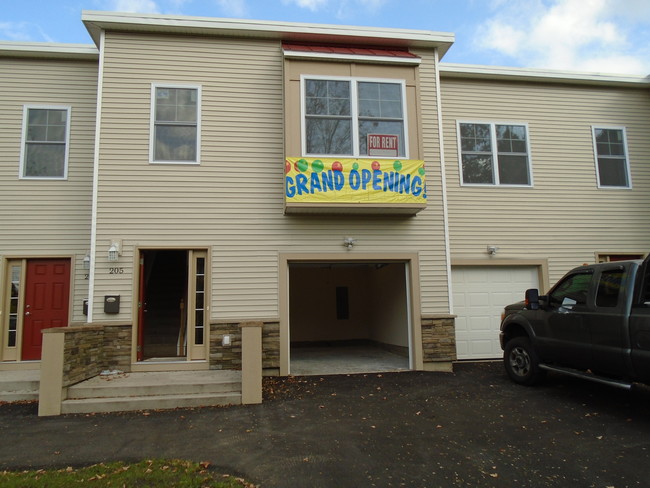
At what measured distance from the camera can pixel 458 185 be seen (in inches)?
391

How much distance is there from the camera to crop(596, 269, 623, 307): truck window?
226 inches

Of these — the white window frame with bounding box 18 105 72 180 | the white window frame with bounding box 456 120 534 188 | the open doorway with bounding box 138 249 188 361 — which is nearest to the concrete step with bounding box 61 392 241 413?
the open doorway with bounding box 138 249 188 361

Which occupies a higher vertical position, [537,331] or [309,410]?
[537,331]

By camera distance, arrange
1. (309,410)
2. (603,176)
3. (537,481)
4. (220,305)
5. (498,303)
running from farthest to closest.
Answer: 1. (603,176)
2. (498,303)
3. (220,305)
4. (309,410)
5. (537,481)

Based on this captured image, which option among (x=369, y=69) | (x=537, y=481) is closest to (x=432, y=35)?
(x=369, y=69)

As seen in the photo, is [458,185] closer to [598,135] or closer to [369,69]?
[369,69]

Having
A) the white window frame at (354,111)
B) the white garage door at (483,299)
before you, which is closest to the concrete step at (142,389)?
the white window frame at (354,111)

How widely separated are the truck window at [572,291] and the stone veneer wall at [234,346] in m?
4.66

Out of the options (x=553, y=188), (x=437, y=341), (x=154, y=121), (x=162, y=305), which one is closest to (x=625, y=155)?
(x=553, y=188)

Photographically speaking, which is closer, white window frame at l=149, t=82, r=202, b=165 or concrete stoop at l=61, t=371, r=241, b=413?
concrete stoop at l=61, t=371, r=241, b=413

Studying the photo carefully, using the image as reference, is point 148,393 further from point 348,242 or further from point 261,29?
point 261,29

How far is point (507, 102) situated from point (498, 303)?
15.5 feet

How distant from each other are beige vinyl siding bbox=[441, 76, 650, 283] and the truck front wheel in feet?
8.88

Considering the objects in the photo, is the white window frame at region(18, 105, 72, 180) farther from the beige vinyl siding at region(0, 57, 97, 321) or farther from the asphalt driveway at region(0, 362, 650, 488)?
the asphalt driveway at region(0, 362, 650, 488)
